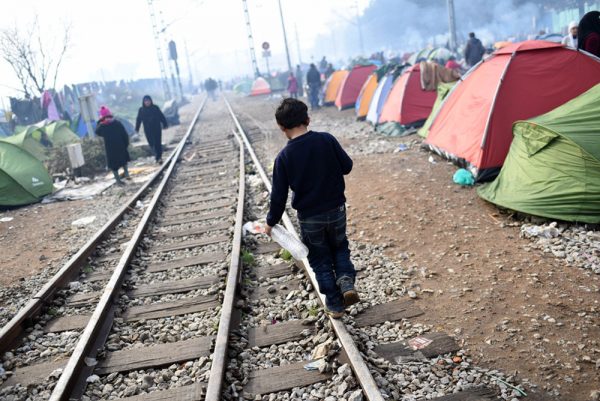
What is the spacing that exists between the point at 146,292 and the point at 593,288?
4326 millimetres

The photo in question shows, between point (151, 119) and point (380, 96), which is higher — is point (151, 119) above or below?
above

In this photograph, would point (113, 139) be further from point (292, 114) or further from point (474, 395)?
point (474, 395)

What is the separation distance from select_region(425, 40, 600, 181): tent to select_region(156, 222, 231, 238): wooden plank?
393 cm

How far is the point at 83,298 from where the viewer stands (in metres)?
5.52

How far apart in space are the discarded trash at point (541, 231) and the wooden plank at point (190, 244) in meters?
3.69

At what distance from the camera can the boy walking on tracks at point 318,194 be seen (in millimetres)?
3850

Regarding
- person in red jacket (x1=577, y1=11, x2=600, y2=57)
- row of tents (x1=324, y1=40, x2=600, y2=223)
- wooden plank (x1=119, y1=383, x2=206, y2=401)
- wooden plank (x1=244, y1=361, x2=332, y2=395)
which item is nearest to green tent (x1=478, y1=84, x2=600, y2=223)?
row of tents (x1=324, y1=40, x2=600, y2=223)

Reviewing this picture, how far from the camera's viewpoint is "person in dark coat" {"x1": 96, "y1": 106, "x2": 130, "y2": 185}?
37.6 ft

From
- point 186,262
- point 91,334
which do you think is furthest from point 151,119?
point 91,334

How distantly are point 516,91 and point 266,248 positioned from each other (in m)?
4.73

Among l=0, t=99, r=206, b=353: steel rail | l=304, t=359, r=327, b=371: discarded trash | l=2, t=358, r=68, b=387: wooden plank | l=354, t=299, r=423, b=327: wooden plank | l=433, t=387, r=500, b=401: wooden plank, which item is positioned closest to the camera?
l=433, t=387, r=500, b=401: wooden plank

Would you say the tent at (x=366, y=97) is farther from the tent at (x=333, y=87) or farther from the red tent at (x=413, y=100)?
the tent at (x=333, y=87)

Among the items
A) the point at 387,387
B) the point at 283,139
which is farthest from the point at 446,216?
the point at 283,139

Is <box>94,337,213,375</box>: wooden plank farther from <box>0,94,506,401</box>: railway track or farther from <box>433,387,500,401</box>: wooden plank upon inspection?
<box>433,387,500,401</box>: wooden plank
